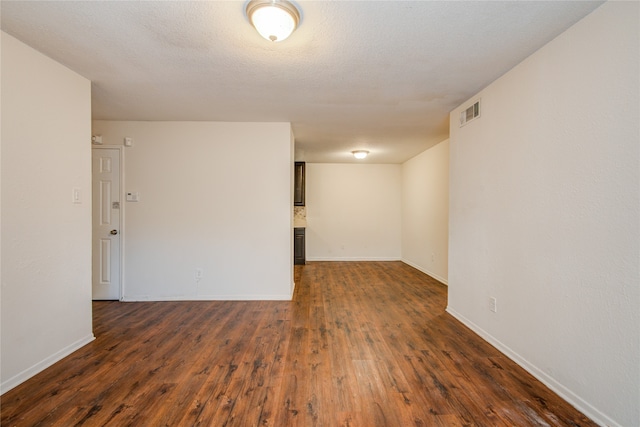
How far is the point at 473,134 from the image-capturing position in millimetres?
2926

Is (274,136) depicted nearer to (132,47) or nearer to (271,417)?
(132,47)

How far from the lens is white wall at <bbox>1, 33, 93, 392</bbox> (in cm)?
196

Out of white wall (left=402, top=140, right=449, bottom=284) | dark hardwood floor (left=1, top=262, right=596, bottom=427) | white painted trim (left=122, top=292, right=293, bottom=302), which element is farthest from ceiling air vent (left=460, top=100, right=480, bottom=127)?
white painted trim (left=122, top=292, right=293, bottom=302)

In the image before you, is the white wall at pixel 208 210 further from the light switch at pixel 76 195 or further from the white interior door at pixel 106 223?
the light switch at pixel 76 195

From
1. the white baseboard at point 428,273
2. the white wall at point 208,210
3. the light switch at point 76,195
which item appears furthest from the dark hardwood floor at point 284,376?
the white baseboard at point 428,273

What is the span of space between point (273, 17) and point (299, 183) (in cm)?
480

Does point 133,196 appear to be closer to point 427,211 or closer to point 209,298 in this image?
point 209,298

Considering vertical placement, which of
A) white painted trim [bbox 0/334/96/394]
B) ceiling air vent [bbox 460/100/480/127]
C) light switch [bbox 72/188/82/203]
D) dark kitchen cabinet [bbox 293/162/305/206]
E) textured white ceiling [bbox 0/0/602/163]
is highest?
textured white ceiling [bbox 0/0/602/163]

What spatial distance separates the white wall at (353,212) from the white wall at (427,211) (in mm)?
300

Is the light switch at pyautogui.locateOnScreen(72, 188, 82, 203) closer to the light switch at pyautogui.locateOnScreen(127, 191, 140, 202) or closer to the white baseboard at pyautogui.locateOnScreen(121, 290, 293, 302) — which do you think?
the light switch at pyautogui.locateOnScreen(127, 191, 140, 202)

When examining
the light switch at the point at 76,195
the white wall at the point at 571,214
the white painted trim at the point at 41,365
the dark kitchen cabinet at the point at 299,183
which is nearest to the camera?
the white wall at the point at 571,214

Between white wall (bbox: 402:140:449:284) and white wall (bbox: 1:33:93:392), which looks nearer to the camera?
white wall (bbox: 1:33:93:392)

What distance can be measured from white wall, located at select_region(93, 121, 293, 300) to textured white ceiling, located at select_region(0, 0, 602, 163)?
0.47 meters

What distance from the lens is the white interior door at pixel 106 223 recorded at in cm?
380
